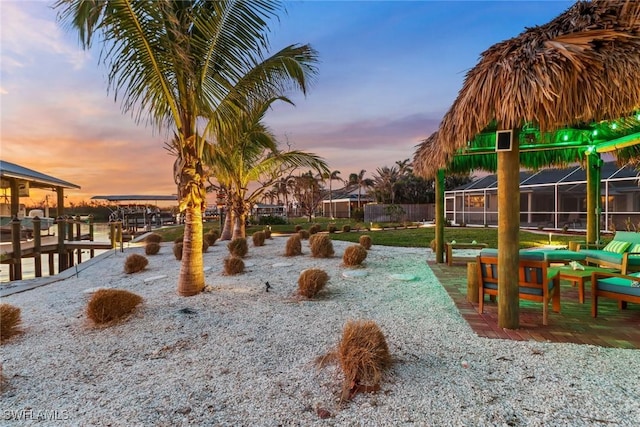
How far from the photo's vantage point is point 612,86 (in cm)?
308

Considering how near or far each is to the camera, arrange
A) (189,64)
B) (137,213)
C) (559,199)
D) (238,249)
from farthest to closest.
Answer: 1. (137,213)
2. (559,199)
3. (238,249)
4. (189,64)

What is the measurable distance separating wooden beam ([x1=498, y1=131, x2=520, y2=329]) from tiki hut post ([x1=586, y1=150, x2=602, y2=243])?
555cm

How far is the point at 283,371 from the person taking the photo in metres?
2.91

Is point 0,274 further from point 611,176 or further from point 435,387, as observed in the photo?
point 611,176

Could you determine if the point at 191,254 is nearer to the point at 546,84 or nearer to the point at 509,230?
the point at 509,230

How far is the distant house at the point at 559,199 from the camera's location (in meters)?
15.1

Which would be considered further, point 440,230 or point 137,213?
point 137,213

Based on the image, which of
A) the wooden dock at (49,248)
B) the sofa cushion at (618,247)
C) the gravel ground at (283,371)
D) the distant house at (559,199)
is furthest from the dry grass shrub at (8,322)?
the distant house at (559,199)

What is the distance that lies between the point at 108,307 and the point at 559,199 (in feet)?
79.9

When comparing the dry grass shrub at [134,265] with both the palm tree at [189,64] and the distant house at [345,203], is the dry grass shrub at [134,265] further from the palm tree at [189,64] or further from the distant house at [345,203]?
the distant house at [345,203]

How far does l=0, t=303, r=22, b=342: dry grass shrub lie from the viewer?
3764mm

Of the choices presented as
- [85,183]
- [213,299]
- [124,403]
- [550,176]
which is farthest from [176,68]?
[550,176]

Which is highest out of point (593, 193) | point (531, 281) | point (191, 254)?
point (593, 193)

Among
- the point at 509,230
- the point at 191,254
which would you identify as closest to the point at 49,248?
the point at 191,254
